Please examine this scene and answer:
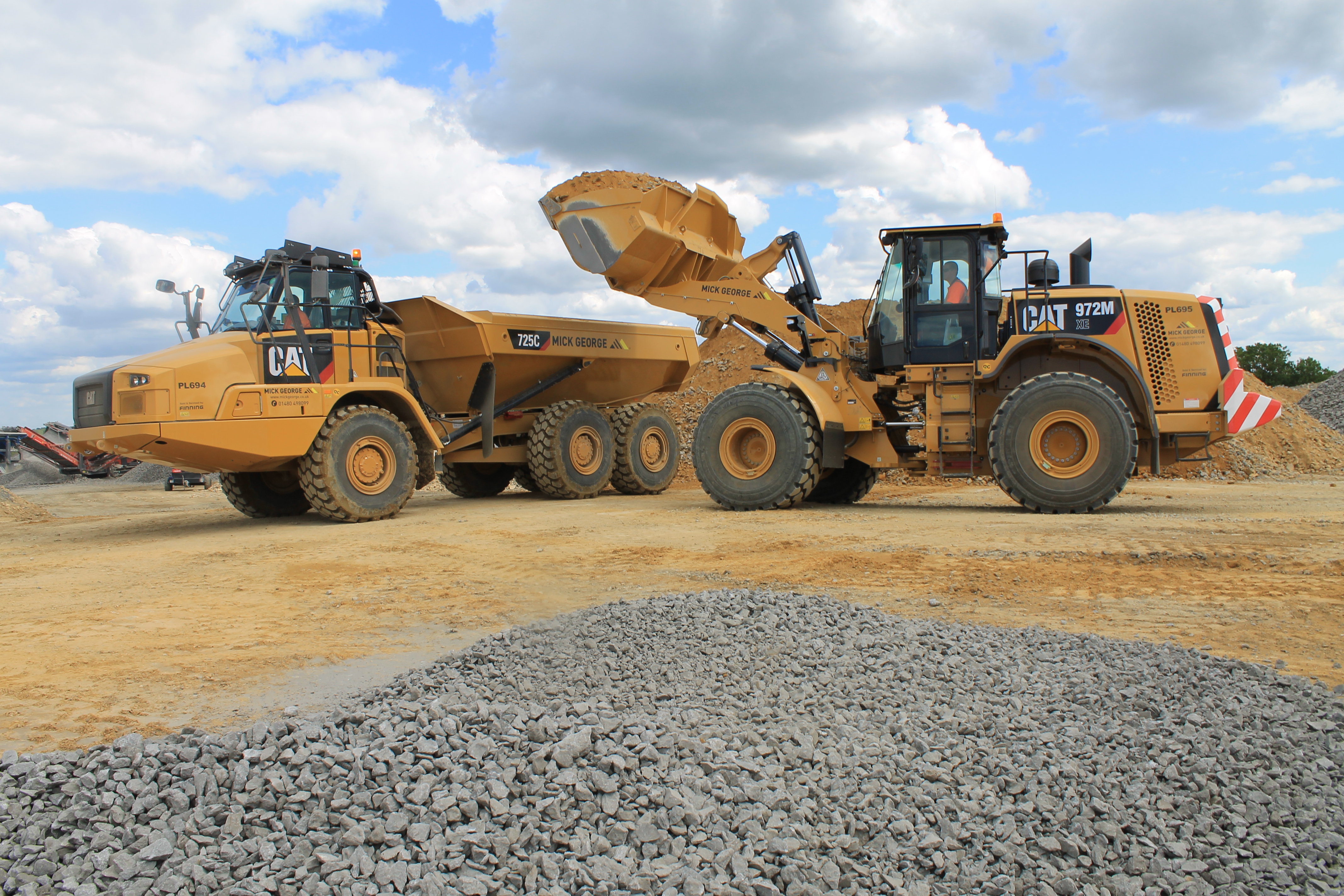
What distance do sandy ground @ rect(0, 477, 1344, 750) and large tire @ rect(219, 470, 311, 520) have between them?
505 millimetres

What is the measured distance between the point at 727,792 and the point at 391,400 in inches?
330

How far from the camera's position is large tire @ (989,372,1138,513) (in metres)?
8.70

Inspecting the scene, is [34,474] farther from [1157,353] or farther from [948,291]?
[1157,353]

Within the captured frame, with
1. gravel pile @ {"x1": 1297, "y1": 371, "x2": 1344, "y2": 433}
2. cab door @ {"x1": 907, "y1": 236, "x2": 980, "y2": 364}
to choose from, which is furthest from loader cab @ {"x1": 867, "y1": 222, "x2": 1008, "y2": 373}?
gravel pile @ {"x1": 1297, "y1": 371, "x2": 1344, "y2": 433}

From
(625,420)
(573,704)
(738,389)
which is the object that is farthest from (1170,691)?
(625,420)

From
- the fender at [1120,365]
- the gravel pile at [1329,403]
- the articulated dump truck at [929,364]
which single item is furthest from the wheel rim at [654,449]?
the gravel pile at [1329,403]

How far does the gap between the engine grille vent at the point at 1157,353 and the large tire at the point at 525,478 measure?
25.7 ft

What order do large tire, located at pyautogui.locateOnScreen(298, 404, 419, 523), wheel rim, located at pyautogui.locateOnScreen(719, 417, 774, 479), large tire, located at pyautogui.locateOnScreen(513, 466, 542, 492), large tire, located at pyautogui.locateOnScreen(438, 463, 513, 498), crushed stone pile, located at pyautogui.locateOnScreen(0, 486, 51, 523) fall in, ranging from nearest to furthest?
large tire, located at pyautogui.locateOnScreen(298, 404, 419, 523) → wheel rim, located at pyautogui.locateOnScreen(719, 417, 774, 479) → crushed stone pile, located at pyautogui.locateOnScreen(0, 486, 51, 523) → large tire, located at pyautogui.locateOnScreen(513, 466, 542, 492) → large tire, located at pyautogui.locateOnScreen(438, 463, 513, 498)

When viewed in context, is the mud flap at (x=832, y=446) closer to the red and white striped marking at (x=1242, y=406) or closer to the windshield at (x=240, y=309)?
the red and white striped marking at (x=1242, y=406)

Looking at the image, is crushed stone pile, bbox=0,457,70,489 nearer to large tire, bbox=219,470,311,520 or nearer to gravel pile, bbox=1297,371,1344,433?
large tire, bbox=219,470,311,520

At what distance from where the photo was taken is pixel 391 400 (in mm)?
10227

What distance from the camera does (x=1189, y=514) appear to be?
8.98 metres

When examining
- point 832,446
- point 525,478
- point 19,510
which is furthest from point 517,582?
point 19,510

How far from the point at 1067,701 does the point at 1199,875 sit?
0.99 m
